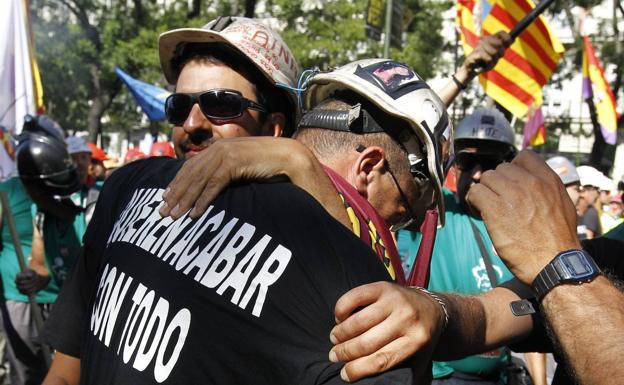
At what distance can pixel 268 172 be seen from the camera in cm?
171

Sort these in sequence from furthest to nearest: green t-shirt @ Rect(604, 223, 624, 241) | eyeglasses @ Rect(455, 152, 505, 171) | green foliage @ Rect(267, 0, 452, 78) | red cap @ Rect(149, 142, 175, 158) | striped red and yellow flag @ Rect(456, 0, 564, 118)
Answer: green foliage @ Rect(267, 0, 452, 78) < red cap @ Rect(149, 142, 175, 158) < striped red and yellow flag @ Rect(456, 0, 564, 118) < eyeglasses @ Rect(455, 152, 505, 171) < green t-shirt @ Rect(604, 223, 624, 241)

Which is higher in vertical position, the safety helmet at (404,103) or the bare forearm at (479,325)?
the safety helmet at (404,103)

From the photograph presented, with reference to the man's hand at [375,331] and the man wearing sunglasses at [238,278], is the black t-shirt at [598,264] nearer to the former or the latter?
the man wearing sunglasses at [238,278]

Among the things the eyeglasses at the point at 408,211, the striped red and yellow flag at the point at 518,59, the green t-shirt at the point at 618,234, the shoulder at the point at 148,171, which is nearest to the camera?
the shoulder at the point at 148,171

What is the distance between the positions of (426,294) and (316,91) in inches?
33.4

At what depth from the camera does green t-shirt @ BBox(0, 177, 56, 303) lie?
19.5 ft

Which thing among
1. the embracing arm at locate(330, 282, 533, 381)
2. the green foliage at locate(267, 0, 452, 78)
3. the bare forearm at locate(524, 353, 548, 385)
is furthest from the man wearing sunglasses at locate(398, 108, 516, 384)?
the green foliage at locate(267, 0, 452, 78)

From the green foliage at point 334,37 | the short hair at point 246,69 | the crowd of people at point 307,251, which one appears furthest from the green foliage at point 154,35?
the crowd of people at point 307,251

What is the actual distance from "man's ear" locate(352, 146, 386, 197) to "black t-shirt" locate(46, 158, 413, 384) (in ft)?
1.10

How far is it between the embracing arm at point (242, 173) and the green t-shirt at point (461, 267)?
2479mm

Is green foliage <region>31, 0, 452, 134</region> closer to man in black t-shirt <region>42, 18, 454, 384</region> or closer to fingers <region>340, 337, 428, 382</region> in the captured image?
man in black t-shirt <region>42, 18, 454, 384</region>

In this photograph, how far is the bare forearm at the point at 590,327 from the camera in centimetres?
162

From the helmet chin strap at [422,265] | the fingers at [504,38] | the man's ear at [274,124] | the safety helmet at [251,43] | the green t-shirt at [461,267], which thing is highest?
the safety helmet at [251,43]

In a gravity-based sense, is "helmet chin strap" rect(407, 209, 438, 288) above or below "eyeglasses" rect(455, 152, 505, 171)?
above
